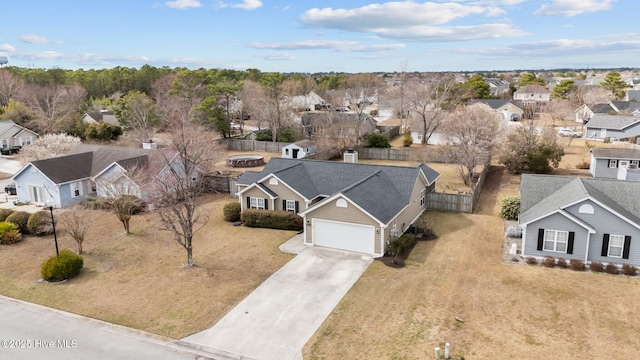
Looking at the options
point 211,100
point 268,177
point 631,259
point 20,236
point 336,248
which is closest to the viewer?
point 631,259

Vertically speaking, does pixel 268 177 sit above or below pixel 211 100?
below

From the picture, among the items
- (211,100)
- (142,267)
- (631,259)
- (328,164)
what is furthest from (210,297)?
(211,100)

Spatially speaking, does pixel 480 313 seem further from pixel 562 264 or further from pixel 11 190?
pixel 11 190

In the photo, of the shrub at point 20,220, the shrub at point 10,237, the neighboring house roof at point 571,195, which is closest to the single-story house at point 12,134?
the shrub at point 20,220

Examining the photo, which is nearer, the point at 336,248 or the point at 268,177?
the point at 336,248

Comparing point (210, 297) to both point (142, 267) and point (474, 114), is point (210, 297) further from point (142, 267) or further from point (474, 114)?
point (474, 114)

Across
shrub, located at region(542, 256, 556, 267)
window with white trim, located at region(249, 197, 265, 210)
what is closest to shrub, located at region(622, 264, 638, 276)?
shrub, located at region(542, 256, 556, 267)

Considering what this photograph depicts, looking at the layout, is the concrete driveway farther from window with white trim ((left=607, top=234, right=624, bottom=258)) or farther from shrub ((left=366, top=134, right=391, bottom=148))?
shrub ((left=366, top=134, right=391, bottom=148))
